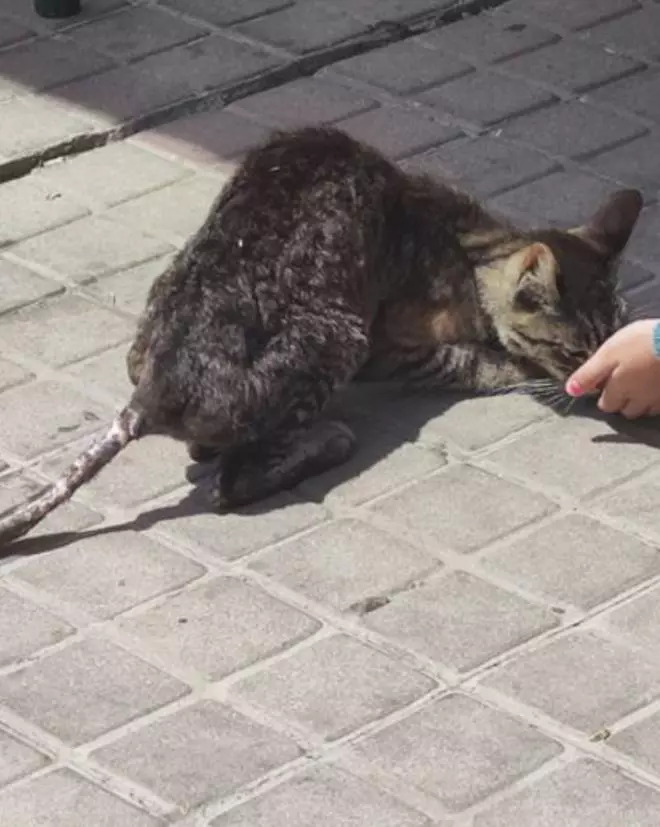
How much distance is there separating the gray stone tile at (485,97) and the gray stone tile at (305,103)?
10.3 inches

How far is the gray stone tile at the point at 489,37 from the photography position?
26.7 ft

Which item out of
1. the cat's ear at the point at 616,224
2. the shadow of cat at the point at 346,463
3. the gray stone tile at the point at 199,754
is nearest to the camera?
the gray stone tile at the point at 199,754

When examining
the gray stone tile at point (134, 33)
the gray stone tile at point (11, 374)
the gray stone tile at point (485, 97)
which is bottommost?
the gray stone tile at point (11, 374)

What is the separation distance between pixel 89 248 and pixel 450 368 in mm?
1418

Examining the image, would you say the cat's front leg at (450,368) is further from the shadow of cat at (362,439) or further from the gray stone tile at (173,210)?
the gray stone tile at (173,210)

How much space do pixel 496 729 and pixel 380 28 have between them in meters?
4.25

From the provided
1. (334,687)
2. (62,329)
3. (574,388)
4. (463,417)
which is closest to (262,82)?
(62,329)

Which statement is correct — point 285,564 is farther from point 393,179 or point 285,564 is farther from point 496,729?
point 393,179

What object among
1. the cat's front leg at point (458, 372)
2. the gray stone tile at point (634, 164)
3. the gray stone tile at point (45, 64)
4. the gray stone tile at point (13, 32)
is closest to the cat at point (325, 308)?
the cat's front leg at point (458, 372)

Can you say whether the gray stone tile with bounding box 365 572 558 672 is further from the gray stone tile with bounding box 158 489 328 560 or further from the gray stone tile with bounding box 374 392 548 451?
the gray stone tile with bounding box 374 392 548 451

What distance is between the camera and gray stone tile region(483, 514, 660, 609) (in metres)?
5.18

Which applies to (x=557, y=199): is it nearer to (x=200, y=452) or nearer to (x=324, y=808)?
(x=200, y=452)

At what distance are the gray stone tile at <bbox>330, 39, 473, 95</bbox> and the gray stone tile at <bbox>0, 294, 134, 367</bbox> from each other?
191cm

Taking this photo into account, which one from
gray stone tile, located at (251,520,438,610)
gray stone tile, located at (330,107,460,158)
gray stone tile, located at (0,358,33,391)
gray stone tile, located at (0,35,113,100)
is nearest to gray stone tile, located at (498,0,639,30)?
gray stone tile, located at (330,107,460,158)
